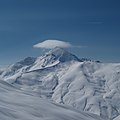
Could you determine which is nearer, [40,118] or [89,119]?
[40,118]

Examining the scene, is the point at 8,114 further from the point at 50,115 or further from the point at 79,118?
the point at 79,118

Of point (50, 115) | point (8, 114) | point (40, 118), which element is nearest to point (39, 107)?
point (50, 115)

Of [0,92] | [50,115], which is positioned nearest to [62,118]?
[50,115]

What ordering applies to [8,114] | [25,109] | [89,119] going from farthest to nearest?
[89,119], [25,109], [8,114]

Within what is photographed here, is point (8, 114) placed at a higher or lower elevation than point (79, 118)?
higher

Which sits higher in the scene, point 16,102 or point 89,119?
point 16,102

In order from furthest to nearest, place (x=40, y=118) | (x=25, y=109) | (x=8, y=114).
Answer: (x=25, y=109)
(x=40, y=118)
(x=8, y=114)

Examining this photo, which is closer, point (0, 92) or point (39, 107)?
point (39, 107)

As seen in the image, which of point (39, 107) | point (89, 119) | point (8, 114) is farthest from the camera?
point (89, 119)

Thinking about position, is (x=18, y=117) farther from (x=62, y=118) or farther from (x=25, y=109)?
(x=62, y=118)
